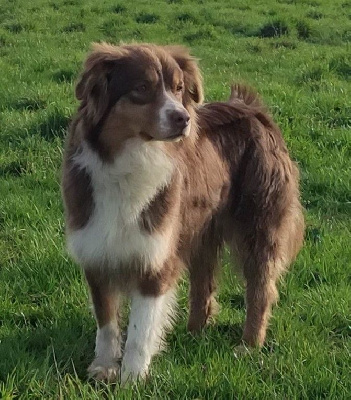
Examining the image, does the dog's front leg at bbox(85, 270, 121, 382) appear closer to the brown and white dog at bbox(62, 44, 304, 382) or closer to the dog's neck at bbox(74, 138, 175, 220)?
the brown and white dog at bbox(62, 44, 304, 382)

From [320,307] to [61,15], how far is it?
11700 millimetres

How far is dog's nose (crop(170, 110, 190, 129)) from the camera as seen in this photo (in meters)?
3.53

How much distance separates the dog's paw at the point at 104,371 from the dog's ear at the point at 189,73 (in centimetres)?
151

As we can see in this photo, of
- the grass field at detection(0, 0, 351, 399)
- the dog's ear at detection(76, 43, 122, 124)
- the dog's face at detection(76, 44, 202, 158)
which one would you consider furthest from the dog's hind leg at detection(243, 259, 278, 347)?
the dog's ear at detection(76, 43, 122, 124)

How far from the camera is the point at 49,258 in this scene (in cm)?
495

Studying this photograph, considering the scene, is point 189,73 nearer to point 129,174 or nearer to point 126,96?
point 126,96

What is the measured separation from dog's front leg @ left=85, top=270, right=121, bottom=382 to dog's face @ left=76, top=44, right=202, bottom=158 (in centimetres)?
82

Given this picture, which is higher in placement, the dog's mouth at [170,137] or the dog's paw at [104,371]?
the dog's mouth at [170,137]

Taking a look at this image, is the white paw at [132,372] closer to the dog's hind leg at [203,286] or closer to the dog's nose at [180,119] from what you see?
the dog's hind leg at [203,286]

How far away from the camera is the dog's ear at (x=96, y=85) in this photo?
11.9 feet

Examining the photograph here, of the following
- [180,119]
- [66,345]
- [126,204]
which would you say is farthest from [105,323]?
[180,119]

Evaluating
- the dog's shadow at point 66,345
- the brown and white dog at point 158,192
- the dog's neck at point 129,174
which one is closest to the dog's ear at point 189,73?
the brown and white dog at point 158,192

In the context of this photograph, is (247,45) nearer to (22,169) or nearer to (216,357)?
(22,169)

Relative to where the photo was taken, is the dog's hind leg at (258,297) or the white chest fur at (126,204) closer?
the white chest fur at (126,204)
